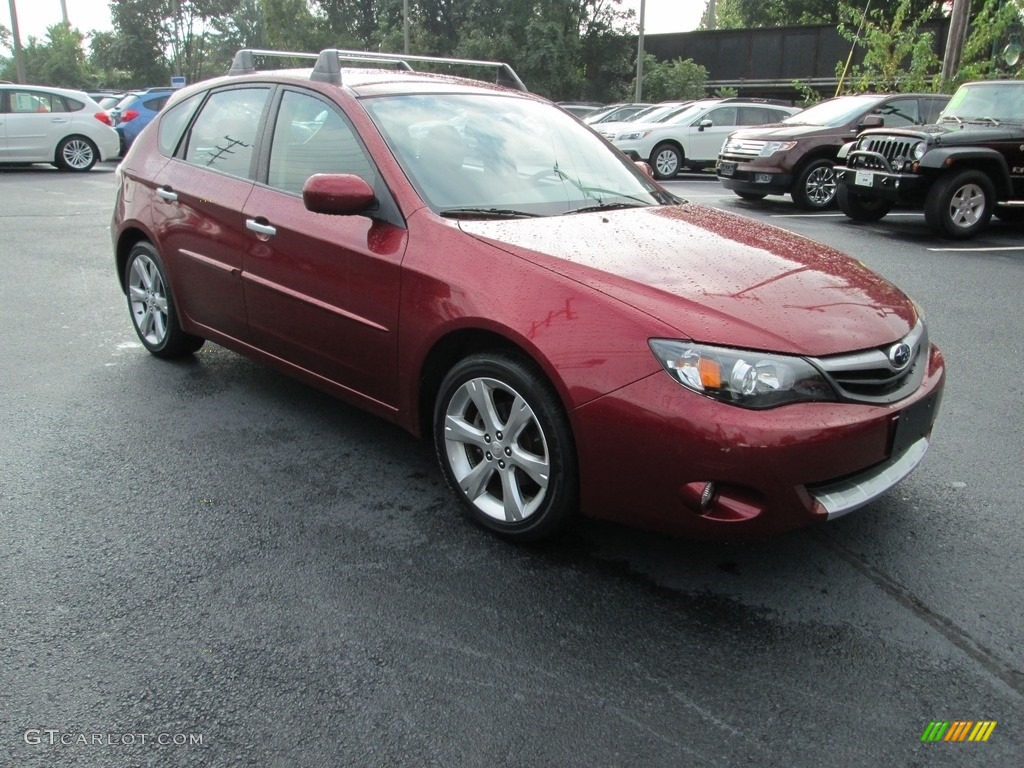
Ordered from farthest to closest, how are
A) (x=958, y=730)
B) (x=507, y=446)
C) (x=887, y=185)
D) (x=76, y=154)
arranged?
(x=76, y=154) → (x=887, y=185) → (x=507, y=446) → (x=958, y=730)

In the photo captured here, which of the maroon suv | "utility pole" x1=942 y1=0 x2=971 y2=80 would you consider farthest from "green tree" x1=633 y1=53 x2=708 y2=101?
the maroon suv

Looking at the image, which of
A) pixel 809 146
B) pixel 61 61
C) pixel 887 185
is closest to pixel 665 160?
pixel 809 146

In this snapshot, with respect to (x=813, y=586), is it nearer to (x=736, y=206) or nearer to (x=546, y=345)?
(x=546, y=345)

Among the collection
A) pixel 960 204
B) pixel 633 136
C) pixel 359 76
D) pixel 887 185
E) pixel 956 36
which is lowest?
pixel 960 204

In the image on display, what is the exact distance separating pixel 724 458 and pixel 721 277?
751 millimetres

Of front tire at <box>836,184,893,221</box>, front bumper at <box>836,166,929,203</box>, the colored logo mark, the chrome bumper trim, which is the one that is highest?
front bumper at <box>836,166,929,203</box>

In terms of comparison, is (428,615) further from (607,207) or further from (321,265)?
(607,207)

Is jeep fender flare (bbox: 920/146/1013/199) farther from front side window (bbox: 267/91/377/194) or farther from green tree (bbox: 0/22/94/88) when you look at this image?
green tree (bbox: 0/22/94/88)

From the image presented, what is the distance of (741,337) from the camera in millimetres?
2775

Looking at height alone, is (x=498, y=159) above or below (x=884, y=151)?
above

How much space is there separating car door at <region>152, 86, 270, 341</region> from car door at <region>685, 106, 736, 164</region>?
48.1 ft

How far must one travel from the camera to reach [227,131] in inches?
180

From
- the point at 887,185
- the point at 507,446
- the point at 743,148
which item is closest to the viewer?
the point at 507,446

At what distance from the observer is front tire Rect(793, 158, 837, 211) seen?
12.8 m
